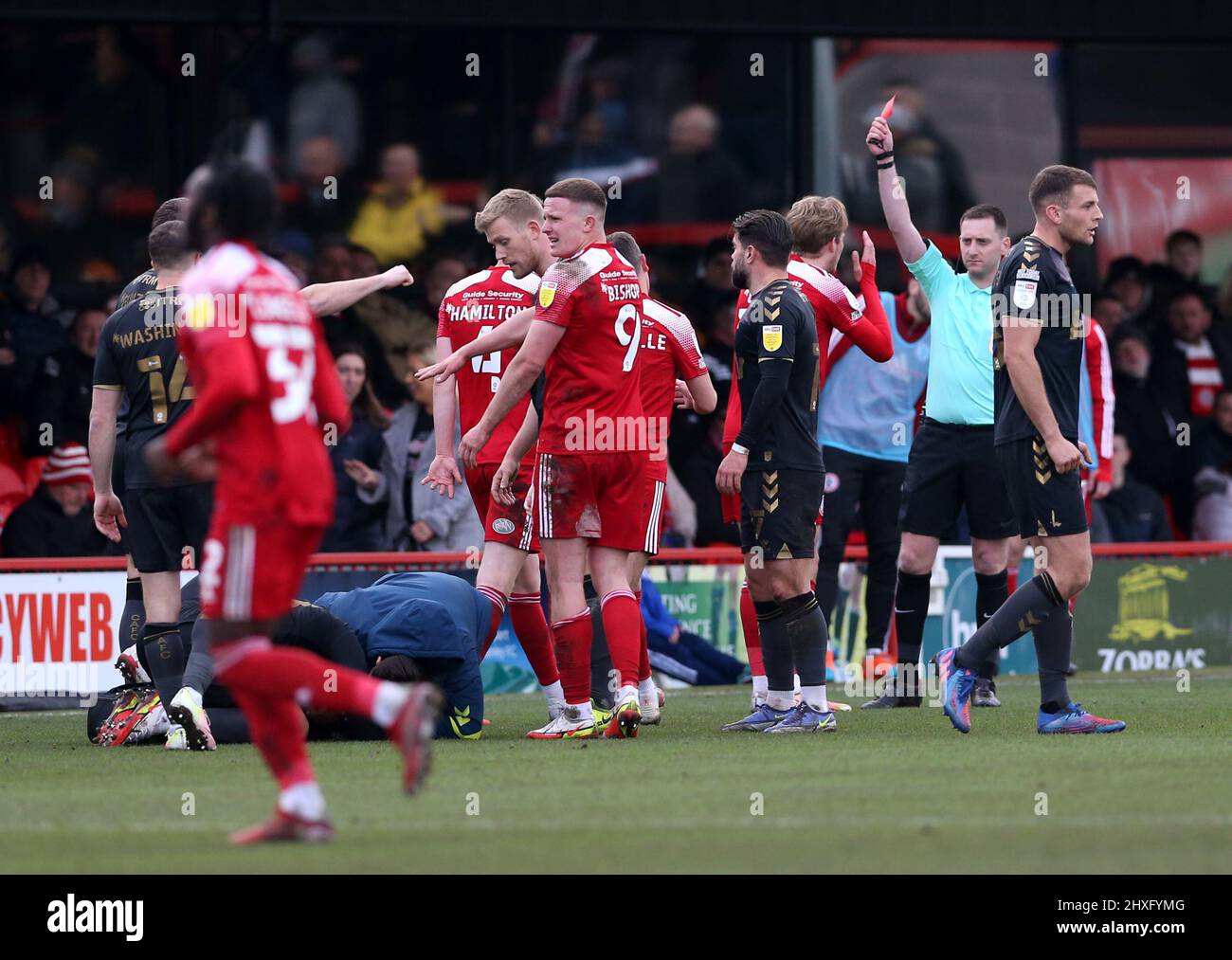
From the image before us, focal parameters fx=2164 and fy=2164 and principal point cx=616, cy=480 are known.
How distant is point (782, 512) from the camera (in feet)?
28.7

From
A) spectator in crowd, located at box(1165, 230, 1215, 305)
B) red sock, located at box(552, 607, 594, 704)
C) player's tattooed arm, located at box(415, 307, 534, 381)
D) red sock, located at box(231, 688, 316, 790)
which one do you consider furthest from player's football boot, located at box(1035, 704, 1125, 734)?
spectator in crowd, located at box(1165, 230, 1215, 305)

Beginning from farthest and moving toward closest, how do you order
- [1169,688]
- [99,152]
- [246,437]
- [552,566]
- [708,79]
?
[708,79], [99,152], [1169,688], [552,566], [246,437]

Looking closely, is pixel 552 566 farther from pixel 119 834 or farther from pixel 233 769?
pixel 119 834

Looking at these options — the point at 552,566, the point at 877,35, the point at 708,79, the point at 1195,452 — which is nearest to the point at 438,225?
the point at 708,79

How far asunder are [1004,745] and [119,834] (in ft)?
11.8

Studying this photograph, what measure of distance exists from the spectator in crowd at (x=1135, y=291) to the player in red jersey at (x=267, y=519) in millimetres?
11324

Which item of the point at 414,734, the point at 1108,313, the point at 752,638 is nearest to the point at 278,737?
the point at 414,734

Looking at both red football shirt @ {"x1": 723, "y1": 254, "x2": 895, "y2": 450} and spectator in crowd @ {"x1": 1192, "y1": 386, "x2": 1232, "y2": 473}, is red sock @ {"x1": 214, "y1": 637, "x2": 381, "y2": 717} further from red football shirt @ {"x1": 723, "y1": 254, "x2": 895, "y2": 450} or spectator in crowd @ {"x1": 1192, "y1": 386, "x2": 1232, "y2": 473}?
spectator in crowd @ {"x1": 1192, "y1": 386, "x2": 1232, "y2": 473}

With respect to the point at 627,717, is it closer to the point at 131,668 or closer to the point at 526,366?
the point at 526,366

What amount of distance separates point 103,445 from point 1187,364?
949 cm

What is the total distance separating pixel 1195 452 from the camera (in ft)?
51.4

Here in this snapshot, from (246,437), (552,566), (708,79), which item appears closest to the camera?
(246,437)

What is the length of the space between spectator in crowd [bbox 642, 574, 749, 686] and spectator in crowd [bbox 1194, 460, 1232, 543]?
424 cm

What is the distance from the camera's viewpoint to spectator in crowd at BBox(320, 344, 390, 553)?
13.4 m
